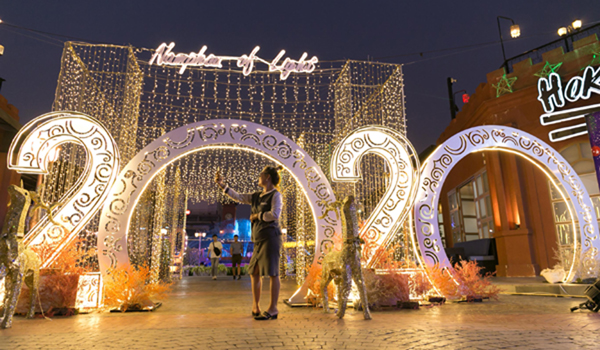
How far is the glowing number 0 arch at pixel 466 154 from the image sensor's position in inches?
217

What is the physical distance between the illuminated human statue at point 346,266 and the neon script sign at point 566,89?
30.4 feet

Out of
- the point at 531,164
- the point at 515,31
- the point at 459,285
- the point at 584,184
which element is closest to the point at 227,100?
the point at 459,285

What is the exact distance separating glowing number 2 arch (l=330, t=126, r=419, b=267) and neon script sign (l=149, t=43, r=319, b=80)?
157 inches

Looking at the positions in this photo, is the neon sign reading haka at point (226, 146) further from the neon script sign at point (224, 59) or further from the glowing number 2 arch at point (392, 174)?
the neon script sign at point (224, 59)

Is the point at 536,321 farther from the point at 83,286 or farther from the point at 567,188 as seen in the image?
the point at 83,286

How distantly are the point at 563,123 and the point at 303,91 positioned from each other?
7510 mm

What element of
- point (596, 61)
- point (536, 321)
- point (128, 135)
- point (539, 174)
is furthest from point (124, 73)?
point (596, 61)

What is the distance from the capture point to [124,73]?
826cm

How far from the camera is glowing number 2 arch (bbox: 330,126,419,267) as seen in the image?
5316 millimetres

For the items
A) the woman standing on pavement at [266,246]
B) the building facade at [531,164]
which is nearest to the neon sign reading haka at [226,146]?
the woman standing on pavement at [266,246]

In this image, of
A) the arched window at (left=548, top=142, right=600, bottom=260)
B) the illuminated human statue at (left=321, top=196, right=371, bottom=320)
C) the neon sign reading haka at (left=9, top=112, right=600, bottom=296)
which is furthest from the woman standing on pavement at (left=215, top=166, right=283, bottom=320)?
the arched window at (left=548, top=142, right=600, bottom=260)

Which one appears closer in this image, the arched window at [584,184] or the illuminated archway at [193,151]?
the illuminated archway at [193,151]

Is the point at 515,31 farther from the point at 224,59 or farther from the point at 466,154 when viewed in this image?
the point at 224,59

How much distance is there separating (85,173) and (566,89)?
464 inches
